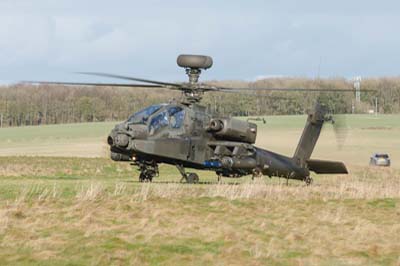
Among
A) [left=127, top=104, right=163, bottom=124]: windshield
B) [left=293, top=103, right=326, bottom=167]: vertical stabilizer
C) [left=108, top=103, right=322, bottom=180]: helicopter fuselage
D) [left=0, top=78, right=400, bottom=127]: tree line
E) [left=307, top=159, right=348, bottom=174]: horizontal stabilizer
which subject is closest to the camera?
[left=108, top=103, right=322, bottom=180]: helicopter fuselage

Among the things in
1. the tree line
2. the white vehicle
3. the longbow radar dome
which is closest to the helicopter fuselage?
the longbow radar dome

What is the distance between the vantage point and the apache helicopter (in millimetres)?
28250

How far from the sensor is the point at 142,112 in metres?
29.1

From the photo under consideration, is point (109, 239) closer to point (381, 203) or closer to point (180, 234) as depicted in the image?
point (180, 234)

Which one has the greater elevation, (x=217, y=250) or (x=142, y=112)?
(x=142, y=112)

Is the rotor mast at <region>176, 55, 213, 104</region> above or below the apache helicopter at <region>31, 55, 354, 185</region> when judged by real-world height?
above

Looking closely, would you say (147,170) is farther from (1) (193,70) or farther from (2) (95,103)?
(2) (95,103)

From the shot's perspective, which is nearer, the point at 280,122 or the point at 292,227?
the point at 292,227

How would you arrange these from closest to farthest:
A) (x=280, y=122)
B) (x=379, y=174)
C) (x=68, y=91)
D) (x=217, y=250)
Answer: (x=217, y=250) < (x=379, y=174) < (x=280, y=122) < (x=68, y=91)

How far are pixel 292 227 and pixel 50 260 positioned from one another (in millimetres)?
6894

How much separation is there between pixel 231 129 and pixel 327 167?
5.52 m

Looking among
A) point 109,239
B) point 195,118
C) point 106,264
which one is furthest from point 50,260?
point 195,118

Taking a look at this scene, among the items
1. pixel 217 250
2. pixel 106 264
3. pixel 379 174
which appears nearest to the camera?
pixel 106 264

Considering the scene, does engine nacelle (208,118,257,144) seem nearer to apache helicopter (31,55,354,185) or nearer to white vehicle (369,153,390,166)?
apache helicopter (31,55,354,185)
